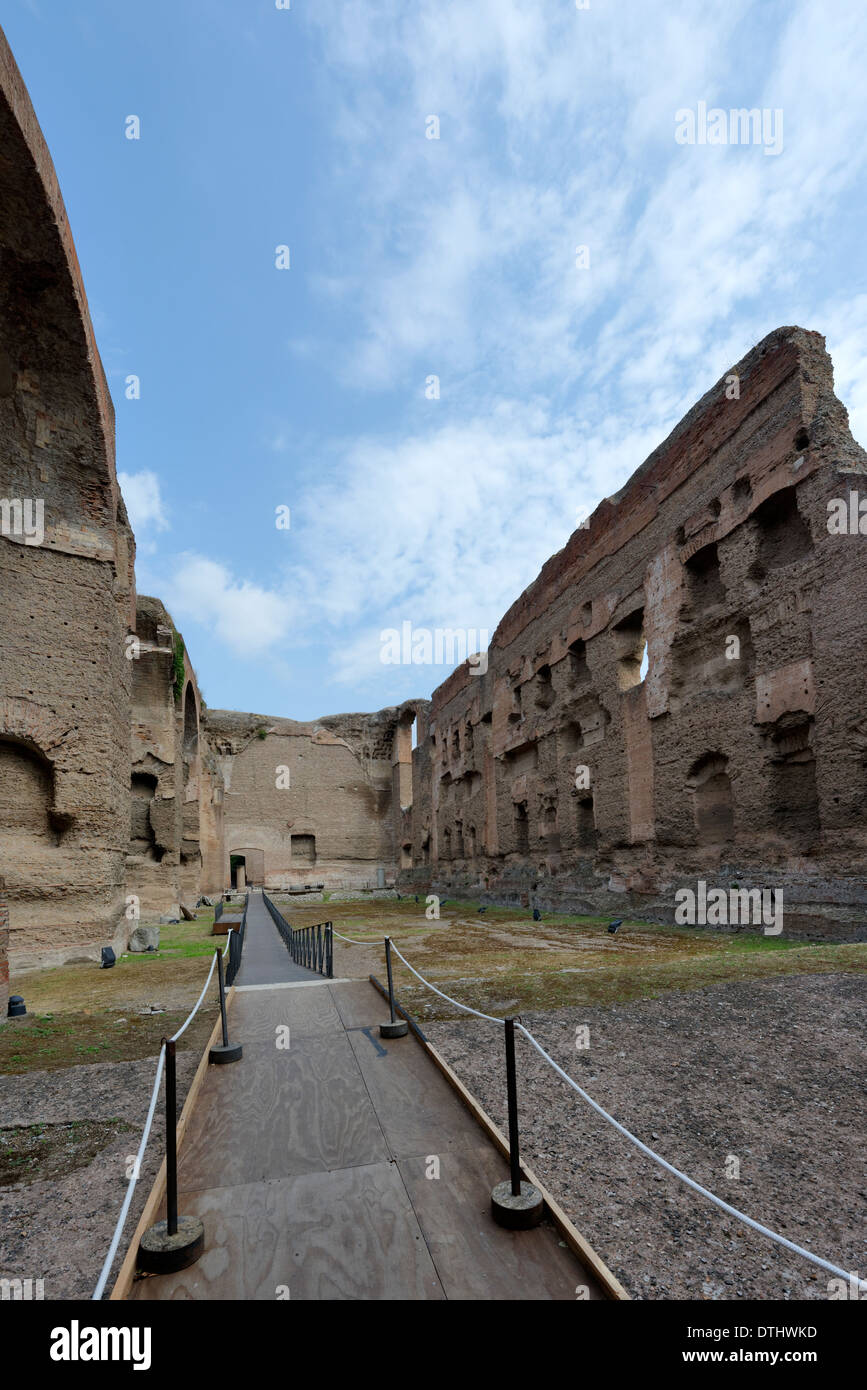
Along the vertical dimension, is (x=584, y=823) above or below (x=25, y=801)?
below

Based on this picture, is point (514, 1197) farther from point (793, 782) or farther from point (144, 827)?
point (144, 827)

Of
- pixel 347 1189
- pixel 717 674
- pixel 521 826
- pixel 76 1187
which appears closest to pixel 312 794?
pixel 521 826

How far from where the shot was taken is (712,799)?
11.8 meters

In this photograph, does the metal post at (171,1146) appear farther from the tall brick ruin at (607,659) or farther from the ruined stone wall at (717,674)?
the ruined stone wall at (717,674)

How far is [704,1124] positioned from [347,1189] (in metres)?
1.72

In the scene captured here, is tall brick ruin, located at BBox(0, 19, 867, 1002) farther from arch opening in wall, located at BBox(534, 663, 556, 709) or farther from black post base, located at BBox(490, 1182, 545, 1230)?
black post base, located at BBox(490, 1182, 545, 1230)

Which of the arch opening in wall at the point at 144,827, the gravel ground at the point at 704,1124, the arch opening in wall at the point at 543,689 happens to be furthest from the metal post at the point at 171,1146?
the arch opening in wall at the point at 543,689

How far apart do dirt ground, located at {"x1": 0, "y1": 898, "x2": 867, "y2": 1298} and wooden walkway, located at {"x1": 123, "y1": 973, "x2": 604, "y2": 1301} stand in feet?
0.77

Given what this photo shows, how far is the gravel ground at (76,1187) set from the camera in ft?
7.32

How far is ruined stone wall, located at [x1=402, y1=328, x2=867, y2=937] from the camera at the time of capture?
9.15 m

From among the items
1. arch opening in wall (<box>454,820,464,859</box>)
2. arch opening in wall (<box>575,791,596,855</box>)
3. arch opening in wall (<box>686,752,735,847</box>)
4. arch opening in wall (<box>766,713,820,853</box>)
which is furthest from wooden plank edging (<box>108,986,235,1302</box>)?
arch opening in wall (<box>454,820,464,859</box>)

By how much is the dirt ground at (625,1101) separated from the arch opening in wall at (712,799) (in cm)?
469

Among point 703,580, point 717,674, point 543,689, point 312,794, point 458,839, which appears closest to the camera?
point 717,674
